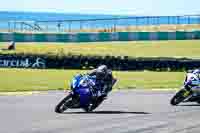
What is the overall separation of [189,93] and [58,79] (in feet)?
47.0

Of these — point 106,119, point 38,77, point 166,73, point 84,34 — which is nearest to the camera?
point 106,119

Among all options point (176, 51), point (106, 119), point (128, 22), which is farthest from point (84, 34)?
point (106, 119)

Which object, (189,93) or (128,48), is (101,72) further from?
(128,48)

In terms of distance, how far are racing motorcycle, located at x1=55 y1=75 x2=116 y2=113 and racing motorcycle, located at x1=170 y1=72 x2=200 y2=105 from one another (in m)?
3.39

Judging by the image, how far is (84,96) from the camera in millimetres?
17359

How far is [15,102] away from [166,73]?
796 inches

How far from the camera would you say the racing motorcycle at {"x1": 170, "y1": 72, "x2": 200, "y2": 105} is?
20.0 m

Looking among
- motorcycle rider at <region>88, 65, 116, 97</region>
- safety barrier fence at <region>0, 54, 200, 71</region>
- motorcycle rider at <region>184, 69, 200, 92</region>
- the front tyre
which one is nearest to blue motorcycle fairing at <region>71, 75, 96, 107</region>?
motorcycle rider at <region>88, 65, 116, 97</region>

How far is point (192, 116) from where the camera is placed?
1711 centimetres

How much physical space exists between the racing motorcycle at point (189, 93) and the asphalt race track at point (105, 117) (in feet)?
0.78

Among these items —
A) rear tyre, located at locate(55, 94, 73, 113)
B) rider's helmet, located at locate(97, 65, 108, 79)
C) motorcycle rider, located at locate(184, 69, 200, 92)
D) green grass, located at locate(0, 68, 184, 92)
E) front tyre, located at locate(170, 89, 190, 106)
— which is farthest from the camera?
green grass, located at locate(0, 68, 184, 92)

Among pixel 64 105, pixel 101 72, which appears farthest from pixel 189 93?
pixel 64 105

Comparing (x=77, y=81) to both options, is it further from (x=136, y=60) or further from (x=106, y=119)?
(x=136, y=60)

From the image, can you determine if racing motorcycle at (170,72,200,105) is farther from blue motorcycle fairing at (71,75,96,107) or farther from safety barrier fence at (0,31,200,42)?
safety barrier fence at (0,31,200,42)
